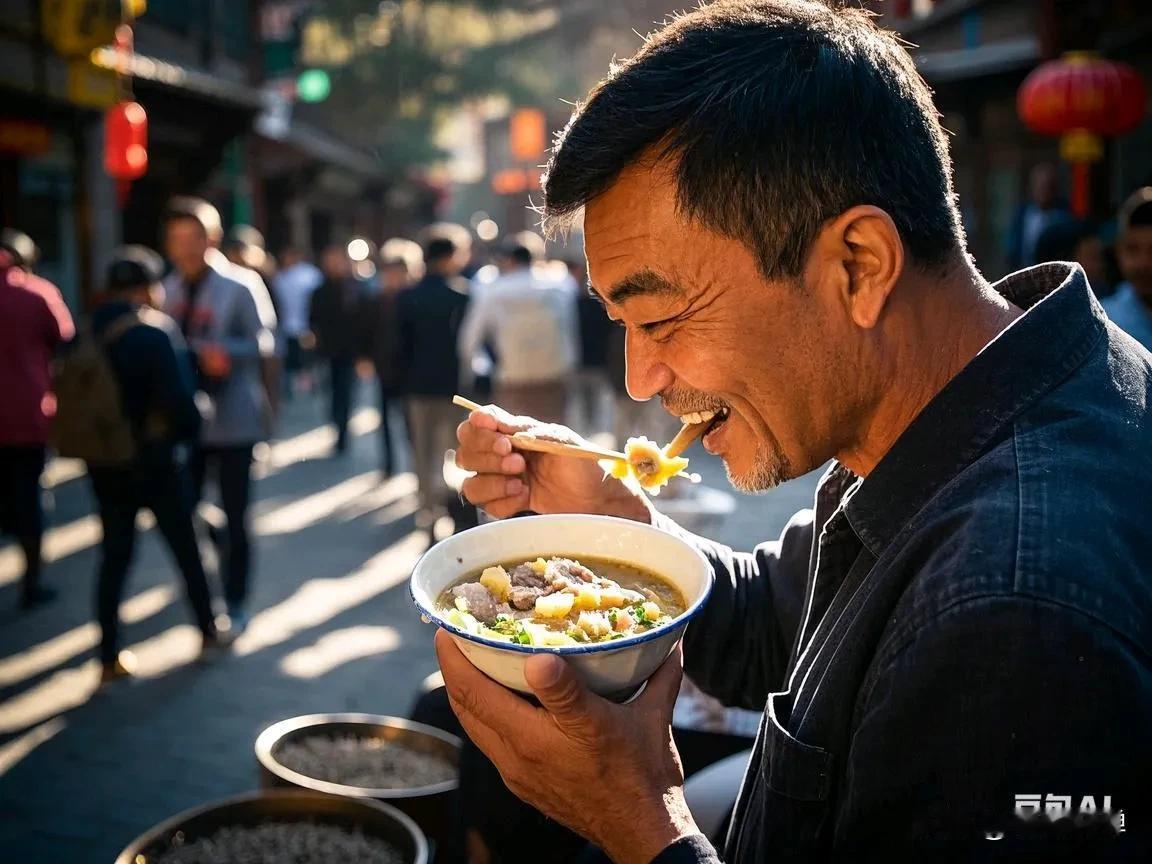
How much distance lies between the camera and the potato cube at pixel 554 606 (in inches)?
66.6

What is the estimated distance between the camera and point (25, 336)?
700cm

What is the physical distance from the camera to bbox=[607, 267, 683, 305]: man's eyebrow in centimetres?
168

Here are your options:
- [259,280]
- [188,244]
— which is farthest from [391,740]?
[259,280]

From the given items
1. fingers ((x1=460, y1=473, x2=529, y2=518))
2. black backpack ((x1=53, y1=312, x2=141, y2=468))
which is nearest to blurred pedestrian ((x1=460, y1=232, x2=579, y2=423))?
black backpack ((x1=53, y1=312, x2=141, y2=468))

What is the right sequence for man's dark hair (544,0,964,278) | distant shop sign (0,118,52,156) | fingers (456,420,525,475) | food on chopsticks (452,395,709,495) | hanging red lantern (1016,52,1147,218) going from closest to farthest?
man's dark hair (544,0,964,278), food on chopsticks (452,395,709,495), fingers (456,420,525,475), hanging red lantern (1016,52,1147,218), distant shop sign (0,118,52,156)

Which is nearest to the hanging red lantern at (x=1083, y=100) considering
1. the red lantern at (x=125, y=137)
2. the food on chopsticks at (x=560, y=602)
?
the food on chopsticks at (x=560, y=602)

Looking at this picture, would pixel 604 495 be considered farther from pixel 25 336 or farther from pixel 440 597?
pixel 25 336

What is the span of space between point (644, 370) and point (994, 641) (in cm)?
82

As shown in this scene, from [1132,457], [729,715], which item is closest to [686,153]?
[1132,457]

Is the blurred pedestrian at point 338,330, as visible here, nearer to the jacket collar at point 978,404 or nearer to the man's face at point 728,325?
the man's face at point 728,325

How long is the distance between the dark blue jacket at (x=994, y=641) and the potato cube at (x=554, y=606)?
1.27 feet

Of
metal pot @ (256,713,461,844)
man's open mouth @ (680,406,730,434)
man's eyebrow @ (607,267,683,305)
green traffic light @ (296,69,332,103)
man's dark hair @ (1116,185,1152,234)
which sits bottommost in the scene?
metal pot @ (256,713,461,844)

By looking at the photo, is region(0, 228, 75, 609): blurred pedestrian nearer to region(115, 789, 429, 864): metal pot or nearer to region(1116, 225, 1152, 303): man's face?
region(115, 789, 429, 864): metal pot

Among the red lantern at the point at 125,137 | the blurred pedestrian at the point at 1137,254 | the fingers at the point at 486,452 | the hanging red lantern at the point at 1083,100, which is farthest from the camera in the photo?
the red lantern at the point at 125,137
